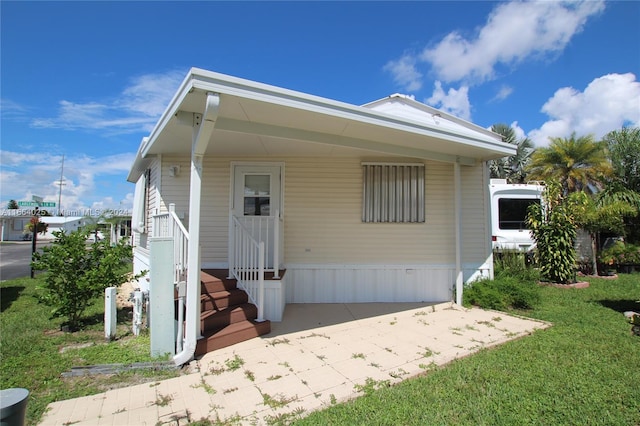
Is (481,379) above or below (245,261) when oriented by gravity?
below

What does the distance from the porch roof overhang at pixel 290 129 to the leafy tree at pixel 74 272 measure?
1.87 m

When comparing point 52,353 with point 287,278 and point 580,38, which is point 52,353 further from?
point 580,38

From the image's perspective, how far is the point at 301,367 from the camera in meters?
3.50

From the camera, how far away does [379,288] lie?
6430 millimetres

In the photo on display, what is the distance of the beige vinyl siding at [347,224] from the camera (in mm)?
6293

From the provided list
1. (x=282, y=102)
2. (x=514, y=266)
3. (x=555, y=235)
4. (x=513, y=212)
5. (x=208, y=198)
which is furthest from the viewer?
(x=513, y=212)

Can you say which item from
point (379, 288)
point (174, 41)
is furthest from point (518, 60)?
point (174, 41)

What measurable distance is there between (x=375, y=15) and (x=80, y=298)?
23.8 feet

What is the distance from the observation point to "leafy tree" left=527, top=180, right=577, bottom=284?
25.6ft

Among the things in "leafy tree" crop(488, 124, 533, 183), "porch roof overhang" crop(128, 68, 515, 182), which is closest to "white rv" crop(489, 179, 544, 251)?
"porch roof overhang" crop(128, 68, 515, 182)

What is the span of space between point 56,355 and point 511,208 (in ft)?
35.8

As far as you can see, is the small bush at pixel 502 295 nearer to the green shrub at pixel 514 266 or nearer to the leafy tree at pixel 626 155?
the green shrub at pixel 514 266

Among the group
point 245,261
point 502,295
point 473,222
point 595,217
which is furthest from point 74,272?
point 595,217

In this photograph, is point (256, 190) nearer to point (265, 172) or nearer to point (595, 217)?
point (265, 172)
